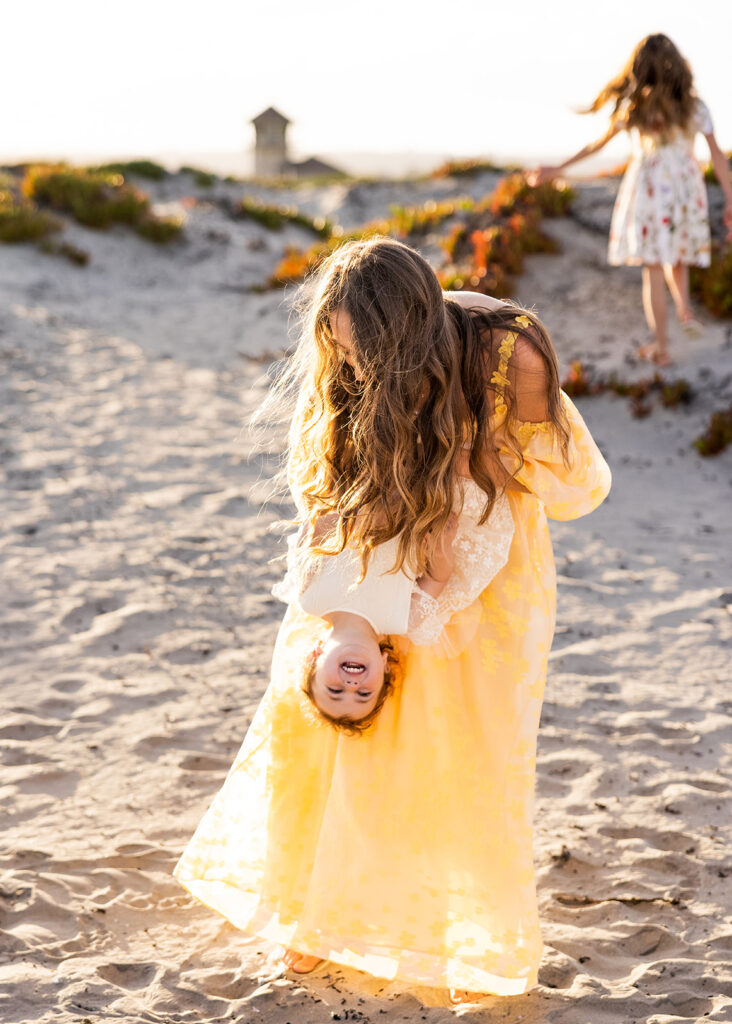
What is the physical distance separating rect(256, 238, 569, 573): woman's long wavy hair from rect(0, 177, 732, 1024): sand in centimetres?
129

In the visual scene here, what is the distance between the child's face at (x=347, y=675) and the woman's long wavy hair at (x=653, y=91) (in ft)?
17.8

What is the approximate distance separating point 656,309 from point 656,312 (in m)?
0.02

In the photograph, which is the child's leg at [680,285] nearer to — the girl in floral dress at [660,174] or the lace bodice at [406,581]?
the girl in floral dress at [660,174]

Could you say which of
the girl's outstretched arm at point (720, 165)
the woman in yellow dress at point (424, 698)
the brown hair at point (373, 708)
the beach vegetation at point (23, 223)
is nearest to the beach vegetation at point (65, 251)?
the beach vegetation at point (23, 223)

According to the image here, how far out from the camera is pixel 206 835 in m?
2.70

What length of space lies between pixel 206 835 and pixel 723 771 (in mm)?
1989

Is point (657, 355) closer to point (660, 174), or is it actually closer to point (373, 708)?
point (660, 174)

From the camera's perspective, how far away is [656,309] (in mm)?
7477

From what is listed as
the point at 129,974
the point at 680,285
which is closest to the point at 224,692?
the point at 129,974

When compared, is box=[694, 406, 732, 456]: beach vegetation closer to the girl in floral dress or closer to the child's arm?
the girl in floral dress

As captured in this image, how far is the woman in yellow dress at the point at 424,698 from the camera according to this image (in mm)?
2201

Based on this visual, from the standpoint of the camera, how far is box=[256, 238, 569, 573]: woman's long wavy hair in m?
2.12

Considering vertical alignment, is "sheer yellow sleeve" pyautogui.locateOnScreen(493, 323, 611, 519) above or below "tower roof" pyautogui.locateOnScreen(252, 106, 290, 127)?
below

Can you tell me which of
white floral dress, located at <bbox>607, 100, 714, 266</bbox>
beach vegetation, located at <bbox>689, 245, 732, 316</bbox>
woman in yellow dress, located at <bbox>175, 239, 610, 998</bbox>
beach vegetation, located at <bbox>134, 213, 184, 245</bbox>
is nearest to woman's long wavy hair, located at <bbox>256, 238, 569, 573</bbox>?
woman in yellow dress, located at <bbox>175, 239, 610, 998</bbox>
